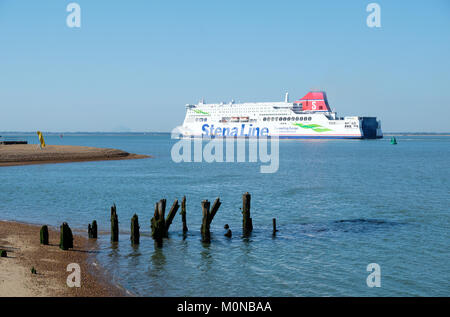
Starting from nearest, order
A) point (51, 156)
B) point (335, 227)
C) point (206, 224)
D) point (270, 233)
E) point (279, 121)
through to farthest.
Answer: point (206, 224) → point (270, 233) → point (335, 227) → point (51, 156) → point (279, 121)

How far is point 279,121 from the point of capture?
12544 cm

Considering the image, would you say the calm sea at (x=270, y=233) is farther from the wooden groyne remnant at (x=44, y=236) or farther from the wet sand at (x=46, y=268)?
the wooden groyne remnant at (x=44, y=236)

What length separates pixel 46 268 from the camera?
12.2m

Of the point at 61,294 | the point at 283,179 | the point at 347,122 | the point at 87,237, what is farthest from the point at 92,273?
the point at 347,122

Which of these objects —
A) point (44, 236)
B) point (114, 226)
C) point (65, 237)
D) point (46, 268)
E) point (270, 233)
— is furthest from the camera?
point (270, 233)

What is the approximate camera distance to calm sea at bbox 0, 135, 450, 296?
1209 centimetres

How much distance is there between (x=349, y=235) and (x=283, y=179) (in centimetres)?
2125

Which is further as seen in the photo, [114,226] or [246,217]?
[246,217]

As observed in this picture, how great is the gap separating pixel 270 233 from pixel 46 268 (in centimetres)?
864

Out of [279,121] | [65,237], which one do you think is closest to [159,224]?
[65,237]

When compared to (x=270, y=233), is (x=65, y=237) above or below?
above

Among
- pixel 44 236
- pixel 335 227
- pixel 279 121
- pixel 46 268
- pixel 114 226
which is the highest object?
pixel 279 121

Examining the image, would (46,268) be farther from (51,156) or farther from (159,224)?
(51,156)
